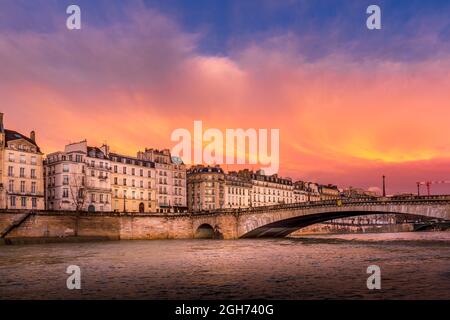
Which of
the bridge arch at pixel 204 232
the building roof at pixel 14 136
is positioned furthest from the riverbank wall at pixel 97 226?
the building roof at pixel 14 136

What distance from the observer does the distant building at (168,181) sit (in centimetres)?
11144

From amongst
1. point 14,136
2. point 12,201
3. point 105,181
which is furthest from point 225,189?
point 12,201

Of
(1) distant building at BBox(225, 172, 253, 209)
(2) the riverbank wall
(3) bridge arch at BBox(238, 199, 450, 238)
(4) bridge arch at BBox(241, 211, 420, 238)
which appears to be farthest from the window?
(1) distant building at BBox(225, 172, 253, 209)

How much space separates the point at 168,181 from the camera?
113562mm

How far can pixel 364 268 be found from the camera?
102ft

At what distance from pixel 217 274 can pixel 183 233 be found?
58044mm

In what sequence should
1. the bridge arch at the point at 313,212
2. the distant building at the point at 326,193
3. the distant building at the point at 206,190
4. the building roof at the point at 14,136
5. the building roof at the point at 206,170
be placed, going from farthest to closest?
the distant building at the point at 326,193, the building roof at the point at 206,170, the distant building at the point at 206,190, the building roof at the point at 14,136, the bridge arch at the point at 313,212

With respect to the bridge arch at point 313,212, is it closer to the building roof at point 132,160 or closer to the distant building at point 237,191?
the building roof at point 132,160

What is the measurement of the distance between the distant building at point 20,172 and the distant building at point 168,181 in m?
29.5

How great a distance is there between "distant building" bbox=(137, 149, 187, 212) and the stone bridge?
83.5 ft

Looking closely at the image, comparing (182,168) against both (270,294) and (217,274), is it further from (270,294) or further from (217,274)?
(270,294)

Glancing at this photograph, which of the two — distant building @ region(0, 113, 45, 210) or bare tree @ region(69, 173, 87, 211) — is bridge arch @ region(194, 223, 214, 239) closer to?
bare tree @ region(69, 173, 87, 211)

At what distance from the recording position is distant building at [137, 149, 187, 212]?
366 ft
